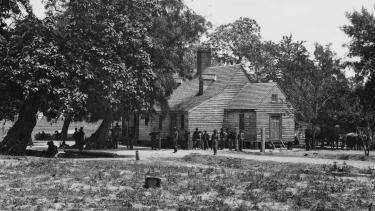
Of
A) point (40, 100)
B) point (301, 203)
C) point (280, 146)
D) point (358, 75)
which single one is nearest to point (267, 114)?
point (280, 146)

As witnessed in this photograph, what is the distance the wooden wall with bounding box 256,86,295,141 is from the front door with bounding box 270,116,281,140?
303 millimetres

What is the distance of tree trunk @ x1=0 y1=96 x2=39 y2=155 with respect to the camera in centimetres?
3061

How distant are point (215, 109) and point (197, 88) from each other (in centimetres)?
504

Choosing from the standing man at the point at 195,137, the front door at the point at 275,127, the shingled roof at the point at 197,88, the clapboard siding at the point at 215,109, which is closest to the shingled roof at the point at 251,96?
the clapboard siding at the point at 215,109

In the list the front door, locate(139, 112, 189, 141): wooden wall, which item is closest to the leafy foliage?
locate(139, 112, 189, 141): wooden wall

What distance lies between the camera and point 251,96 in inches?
1905

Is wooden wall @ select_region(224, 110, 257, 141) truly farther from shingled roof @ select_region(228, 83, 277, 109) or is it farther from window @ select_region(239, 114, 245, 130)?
shingled roof @ select_region(228, 83, 277, 109)

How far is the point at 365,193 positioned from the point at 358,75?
955 inches

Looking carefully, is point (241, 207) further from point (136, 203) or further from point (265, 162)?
point (265, 162)

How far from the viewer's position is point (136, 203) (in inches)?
512

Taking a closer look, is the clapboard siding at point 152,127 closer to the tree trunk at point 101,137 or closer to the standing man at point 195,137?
the standing man at point 195,137

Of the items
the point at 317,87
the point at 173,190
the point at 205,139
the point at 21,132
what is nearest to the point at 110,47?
the point at 21,132

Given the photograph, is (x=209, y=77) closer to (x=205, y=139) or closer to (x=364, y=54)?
(x=205, y=139)

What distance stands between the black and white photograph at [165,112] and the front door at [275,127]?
0.31 feet
